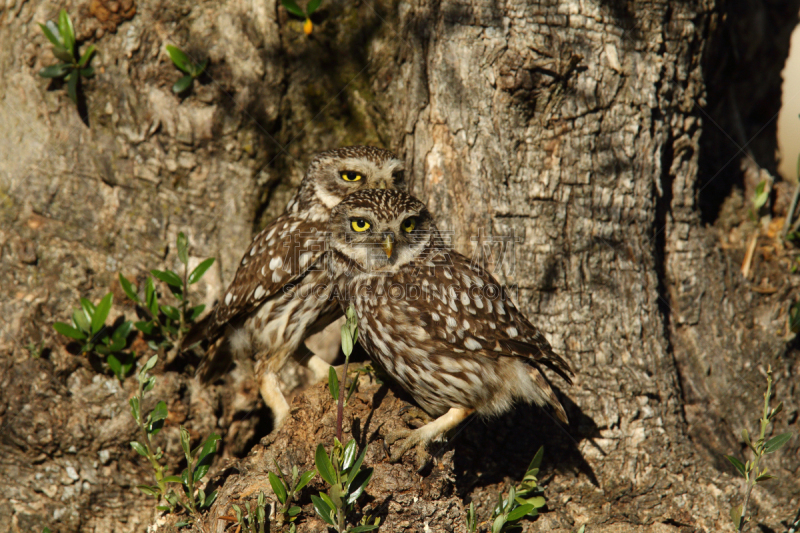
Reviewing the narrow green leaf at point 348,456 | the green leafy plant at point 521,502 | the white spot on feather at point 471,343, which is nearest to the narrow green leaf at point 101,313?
the narrow green leaf at point 348,456

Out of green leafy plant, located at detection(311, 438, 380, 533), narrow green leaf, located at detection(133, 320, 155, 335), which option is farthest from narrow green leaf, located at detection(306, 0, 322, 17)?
green leafy plant, located at detection(311, 438, 380, 533)

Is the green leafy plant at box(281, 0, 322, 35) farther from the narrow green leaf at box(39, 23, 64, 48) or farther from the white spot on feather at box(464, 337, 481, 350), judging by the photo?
the white spot on feather at box(464, 337, 481, 350)

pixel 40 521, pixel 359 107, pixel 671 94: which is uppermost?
pixel 671 94

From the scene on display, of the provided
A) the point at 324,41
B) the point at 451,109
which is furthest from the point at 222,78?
the point at 451,109

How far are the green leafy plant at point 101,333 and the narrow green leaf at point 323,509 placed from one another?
167cm

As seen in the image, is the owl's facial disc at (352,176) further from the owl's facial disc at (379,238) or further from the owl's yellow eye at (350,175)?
the owl's facial disc at (379,238)

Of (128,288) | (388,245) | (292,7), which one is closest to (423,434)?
(388,245)

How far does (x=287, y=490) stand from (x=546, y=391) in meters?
1.33

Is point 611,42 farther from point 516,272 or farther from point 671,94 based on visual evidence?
point 516,272

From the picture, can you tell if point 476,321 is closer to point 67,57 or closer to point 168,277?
point 168,277

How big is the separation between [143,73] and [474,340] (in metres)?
2.57

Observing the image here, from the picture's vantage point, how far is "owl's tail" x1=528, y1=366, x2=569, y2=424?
282 centimetres

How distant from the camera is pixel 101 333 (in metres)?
3.27

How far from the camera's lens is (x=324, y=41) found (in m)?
3.71
